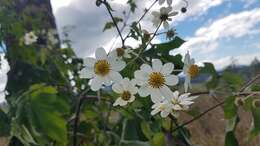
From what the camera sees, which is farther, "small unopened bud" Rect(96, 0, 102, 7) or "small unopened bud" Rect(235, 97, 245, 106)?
"small unopened bud" Rect(96, 0, 102, 7)

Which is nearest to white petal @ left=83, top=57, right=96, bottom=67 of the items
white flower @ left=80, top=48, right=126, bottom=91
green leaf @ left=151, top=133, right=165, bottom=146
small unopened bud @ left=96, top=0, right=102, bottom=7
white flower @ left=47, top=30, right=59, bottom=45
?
white flower @ left=80, top=48, right=126, bottom=91

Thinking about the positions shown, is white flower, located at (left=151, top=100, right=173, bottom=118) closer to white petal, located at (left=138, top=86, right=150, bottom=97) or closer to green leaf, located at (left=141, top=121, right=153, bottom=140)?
white petal, located at (left=138, top=86, right=150, bottom=97)

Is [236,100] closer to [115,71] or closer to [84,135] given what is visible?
[115,71]

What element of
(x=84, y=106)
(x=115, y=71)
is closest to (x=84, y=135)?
(x=84, y=106)

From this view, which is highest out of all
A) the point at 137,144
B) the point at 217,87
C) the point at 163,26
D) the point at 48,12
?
the point at 48,12

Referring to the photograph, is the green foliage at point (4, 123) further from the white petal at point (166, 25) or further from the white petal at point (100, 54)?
the white petal at point (166, 25)

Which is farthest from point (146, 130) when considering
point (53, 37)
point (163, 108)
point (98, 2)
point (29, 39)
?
point (53, 37)
